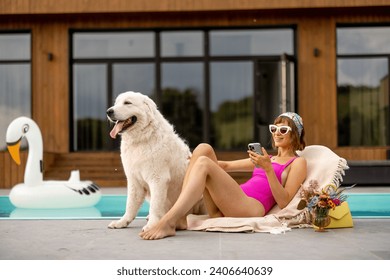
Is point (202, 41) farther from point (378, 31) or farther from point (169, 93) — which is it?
point (378, 31)

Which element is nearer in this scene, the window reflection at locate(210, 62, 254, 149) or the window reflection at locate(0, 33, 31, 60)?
the window reflection at locate(0, 33, 31, 60)

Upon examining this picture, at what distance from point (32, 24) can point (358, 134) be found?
6719 millimetres

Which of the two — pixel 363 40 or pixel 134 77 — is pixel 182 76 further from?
pixel 363 40

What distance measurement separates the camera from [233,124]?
10820 millimetres

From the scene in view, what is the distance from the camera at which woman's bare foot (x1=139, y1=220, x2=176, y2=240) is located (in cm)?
328

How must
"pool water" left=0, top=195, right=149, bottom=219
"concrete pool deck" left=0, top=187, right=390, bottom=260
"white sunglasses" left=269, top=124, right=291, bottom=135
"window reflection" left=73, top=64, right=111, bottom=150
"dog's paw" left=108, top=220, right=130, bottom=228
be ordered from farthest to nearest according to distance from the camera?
"window reflection" left=73, top=64, right=111, bottom=150, "pool water" left=0, top=195, right=149, bottom=219, "dog's paw" left=108, top=220, right=130, bottom=228, "white sunglasses" left=269, top=124, right=291, bottom=135, "concrete pool deck" left=0, top=187, right=390, bottom=260

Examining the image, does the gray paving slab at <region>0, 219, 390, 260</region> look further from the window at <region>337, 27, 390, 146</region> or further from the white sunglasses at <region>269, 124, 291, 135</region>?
the window at <region>337, 27, 390, 146</region>

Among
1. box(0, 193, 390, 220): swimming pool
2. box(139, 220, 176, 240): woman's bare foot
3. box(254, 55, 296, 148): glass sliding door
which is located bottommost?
box(0, 193, 390, 220): swimming pool

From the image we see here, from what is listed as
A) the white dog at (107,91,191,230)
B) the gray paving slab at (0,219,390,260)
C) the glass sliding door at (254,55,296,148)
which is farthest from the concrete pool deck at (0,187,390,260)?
the glass sliding door at (254,55,296,148)

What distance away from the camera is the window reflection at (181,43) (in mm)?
10594

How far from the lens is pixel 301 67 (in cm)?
1027

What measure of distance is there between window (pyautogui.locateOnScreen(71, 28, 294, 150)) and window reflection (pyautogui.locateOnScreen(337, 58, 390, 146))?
50.6 inches

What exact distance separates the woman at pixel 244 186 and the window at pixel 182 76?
687 centimetres

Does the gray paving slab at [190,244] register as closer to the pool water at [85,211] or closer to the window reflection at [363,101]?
the pool water at [85,211]
